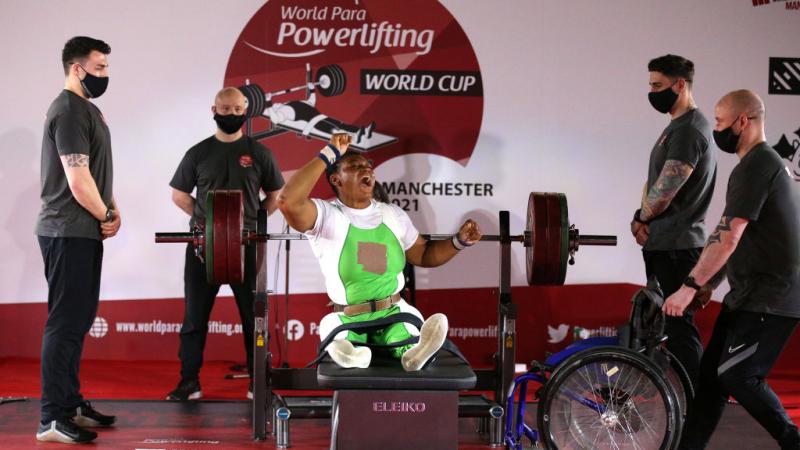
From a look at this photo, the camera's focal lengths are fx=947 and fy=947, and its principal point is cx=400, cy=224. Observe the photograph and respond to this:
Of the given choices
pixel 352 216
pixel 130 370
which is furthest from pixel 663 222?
pixel 130 370

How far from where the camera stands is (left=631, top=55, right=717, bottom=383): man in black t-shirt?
4.64 metres

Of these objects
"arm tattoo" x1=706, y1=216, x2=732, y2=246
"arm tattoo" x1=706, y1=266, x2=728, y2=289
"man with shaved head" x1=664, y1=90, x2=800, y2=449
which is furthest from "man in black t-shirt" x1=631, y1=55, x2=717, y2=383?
"arm tattoo" x1=706, y1=216, x2=732, y2=246

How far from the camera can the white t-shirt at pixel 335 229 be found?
410 centimetres

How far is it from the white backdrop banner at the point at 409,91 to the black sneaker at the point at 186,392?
1.32m

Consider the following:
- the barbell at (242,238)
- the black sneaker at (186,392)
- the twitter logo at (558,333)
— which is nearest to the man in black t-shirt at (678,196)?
the barbell at (242,238)

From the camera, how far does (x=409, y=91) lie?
666 centimetres

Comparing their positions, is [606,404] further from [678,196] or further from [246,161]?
[246,161]

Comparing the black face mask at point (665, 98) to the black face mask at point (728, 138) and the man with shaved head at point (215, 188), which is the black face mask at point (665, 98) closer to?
the black face mask at point (728, 138)

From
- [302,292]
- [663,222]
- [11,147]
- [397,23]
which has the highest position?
[397,23]

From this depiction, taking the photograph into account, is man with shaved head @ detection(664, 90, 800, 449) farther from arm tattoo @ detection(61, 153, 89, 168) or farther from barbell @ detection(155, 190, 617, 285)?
arm tattoo @ detection(61, 153, 89, 168)

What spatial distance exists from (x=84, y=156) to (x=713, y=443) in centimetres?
330

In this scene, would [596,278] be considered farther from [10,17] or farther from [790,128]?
[10,17]

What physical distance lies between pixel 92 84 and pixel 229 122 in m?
1.15

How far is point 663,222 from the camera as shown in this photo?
4793 millimetres
